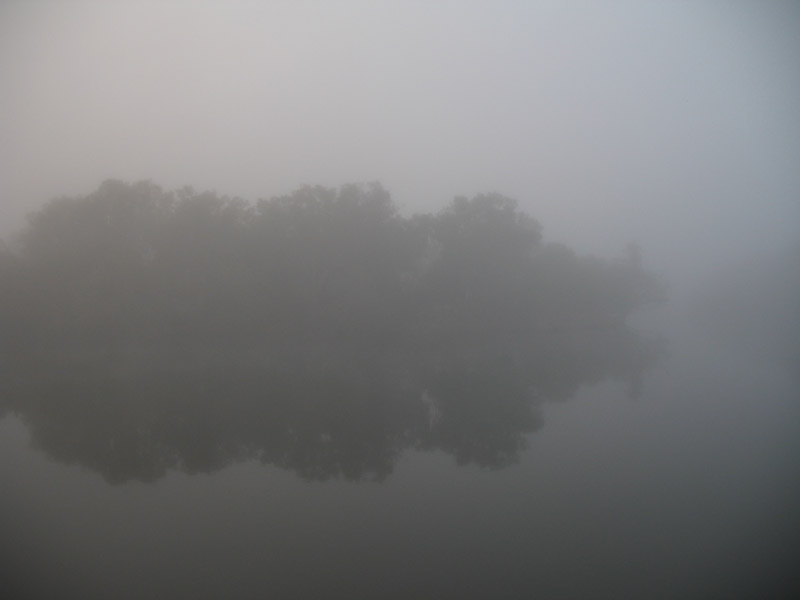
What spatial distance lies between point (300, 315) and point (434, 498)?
2.78 ft

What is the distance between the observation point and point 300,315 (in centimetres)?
178

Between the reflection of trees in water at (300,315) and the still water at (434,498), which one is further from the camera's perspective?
the reflection of trees in water at (300,315)

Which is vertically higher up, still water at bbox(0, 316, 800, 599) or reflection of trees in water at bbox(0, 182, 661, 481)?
reflection of trees in water at bbox(0, 182, 661, 481)

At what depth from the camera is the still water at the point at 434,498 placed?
1.24m

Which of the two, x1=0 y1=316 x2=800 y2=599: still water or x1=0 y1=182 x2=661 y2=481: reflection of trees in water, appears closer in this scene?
x1=0 y1=316 x2=800 y2=599: still water

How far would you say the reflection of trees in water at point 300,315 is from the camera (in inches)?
69.6

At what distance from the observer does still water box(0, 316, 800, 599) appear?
124 cm

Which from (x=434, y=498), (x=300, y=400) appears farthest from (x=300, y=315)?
(x=434, y=498)

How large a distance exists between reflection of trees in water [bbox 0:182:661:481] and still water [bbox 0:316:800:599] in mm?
38

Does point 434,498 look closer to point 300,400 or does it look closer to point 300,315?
point 300,400

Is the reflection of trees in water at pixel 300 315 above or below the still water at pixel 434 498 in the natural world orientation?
above

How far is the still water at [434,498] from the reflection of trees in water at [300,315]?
4 cm

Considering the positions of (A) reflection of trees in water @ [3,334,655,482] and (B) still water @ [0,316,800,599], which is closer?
(B) still water @ [0,316,800,599]

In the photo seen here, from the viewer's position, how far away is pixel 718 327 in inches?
70.9
